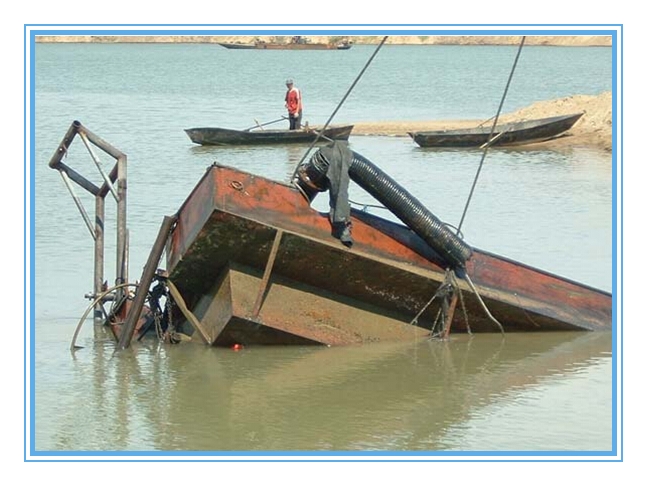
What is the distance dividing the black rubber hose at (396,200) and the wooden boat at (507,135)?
15490 millimetres

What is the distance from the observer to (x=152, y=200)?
18.2m

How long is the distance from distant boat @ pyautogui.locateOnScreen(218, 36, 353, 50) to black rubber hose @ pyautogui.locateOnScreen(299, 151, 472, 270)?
66220 millimetres

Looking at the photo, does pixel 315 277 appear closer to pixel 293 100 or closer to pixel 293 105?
pixel 293 100

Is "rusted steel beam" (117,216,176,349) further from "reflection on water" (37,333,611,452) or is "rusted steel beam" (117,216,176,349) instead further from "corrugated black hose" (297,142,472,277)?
"corrugated black hose" (297,142,472,277)

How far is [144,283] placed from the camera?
1017 centimetres

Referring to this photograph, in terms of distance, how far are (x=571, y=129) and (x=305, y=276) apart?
18.0 metres

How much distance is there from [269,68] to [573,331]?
52.5 m

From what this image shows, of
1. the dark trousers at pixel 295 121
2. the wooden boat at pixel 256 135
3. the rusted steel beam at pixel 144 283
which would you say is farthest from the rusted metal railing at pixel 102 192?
the dark trousers at pixel 295 121

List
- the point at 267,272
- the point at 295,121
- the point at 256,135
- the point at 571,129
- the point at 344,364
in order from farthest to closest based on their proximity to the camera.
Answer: the point at 571,129
the point at 295,121
the point at 256,135
the point at 344,364
the point at 267,272

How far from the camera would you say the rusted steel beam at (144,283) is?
1016 cm

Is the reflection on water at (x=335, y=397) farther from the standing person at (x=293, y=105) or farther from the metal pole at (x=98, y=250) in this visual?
the standing person at (x=293, y=105)

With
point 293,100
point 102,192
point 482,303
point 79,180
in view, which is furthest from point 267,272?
point 293,100

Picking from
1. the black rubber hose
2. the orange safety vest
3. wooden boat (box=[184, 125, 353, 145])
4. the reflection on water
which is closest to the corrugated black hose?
the black rubber hose

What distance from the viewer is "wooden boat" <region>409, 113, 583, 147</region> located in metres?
25.6
